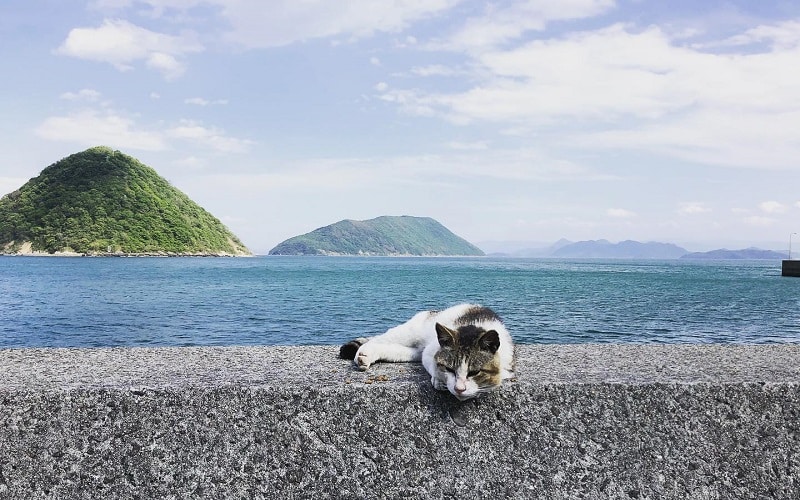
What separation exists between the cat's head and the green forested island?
135400 mm

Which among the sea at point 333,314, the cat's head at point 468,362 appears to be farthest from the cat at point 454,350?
the sea at point 333,314

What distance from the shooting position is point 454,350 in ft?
9.47

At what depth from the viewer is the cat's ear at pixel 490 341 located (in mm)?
2834

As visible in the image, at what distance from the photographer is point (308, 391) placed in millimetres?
2887

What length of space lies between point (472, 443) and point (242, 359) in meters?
1.49

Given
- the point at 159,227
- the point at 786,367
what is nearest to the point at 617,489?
the point at 786,367

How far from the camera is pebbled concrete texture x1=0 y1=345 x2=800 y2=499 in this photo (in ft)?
9.18

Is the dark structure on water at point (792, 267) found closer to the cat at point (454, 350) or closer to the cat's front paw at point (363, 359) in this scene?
the cat at point (454, 350)

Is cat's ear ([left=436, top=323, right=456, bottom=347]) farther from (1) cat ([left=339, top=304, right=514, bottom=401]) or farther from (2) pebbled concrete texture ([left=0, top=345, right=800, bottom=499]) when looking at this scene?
(2) pebbled concrete texture ([left=0, top=345, right=800, bottom=499])

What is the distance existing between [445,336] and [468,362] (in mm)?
170

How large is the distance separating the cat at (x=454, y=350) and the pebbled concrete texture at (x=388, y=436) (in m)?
0.12

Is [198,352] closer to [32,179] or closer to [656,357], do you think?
[656,357]

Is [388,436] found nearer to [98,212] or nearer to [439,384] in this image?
[439,384]

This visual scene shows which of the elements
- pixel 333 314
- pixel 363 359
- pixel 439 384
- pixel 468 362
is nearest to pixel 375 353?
pixel 363 359
